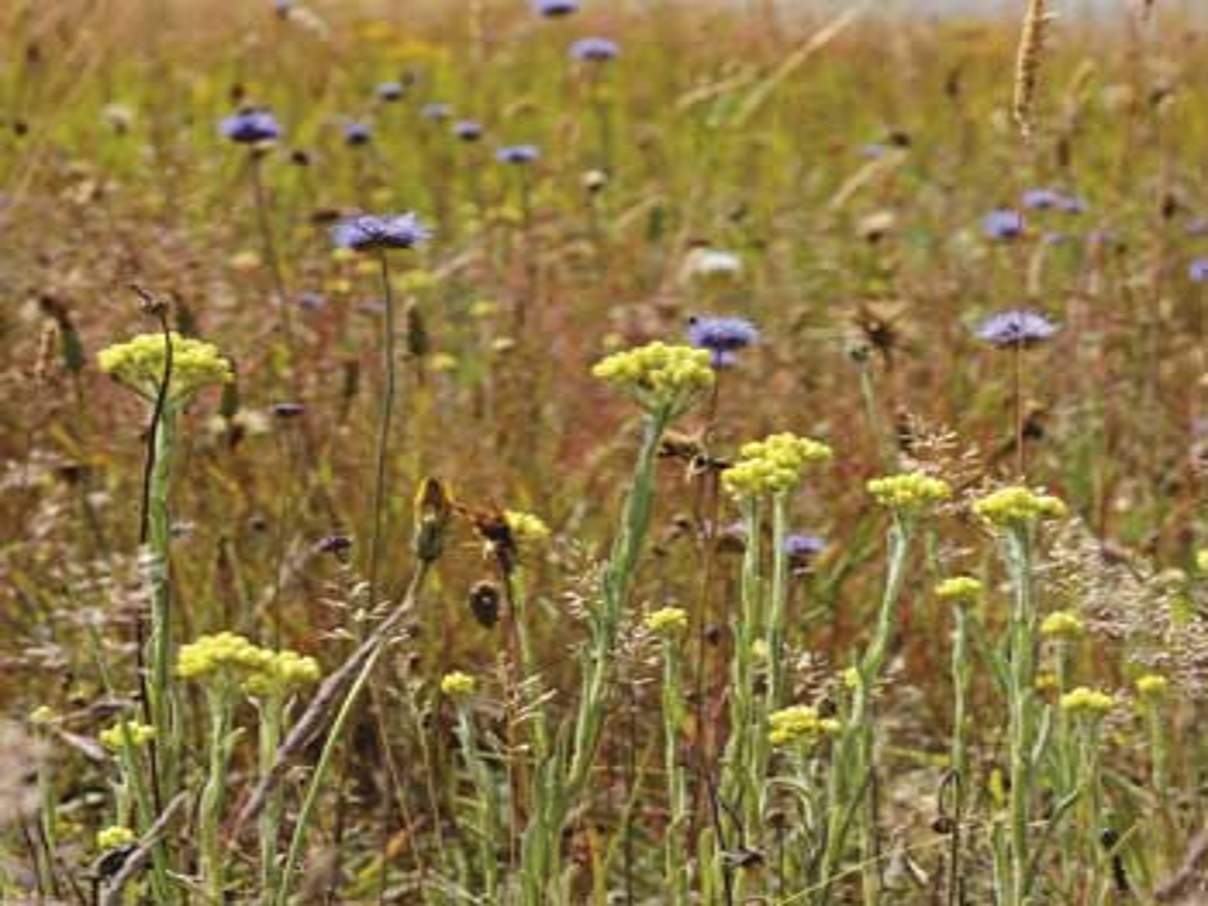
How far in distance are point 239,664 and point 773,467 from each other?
372 millimetres

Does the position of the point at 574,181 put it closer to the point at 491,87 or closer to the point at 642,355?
the point at 491,87

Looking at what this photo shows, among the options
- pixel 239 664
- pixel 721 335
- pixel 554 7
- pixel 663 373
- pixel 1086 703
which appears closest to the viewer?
pixel 239 664

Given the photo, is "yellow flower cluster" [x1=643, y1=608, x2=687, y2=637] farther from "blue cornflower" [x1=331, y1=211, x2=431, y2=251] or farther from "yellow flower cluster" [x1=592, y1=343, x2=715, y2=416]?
"blue cornflower" [x1=331, y1=211, x2=431, y2=251]

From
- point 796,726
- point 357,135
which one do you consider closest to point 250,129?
point 357,135

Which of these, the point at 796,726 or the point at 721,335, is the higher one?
the point at 721,335

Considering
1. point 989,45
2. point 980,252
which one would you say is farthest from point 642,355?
point 989,45

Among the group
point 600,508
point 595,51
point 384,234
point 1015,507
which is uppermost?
point 595,51

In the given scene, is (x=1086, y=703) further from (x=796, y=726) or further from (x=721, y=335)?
(x=721, y=335)

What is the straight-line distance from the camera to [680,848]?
1.58 metres

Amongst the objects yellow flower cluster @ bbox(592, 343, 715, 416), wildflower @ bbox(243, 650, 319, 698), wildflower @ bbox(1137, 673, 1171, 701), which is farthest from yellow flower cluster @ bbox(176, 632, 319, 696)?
wildflower @ bbox(1137, 673, 1171, 701)

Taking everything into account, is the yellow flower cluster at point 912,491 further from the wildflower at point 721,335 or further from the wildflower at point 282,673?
the wildflower at point 721,335

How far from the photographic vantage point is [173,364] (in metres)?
1.41

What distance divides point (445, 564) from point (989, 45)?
4.67 m

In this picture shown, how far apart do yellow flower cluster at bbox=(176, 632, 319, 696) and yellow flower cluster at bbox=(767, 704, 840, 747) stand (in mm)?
354
